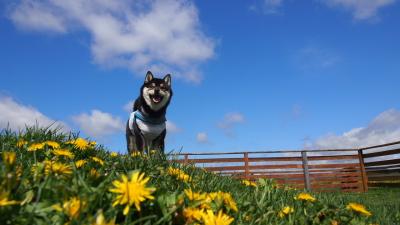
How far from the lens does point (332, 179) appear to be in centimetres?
1577

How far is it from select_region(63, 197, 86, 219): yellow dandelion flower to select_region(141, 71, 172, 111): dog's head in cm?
563

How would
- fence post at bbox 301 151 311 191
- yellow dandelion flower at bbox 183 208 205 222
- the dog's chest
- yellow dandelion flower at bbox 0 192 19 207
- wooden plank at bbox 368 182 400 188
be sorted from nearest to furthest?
yellow dandelion flower at bbox 0 192 19 207, yellow dandelion flower at bbox 183 208 205 222, the dog's chest, wooden plank at bbox 368 182 400 188, fence post at bbox 301 151 311 191

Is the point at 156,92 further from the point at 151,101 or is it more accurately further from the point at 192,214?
the point at 192,214

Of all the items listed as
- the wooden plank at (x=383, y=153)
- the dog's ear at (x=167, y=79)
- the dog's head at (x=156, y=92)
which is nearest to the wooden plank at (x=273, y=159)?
the wooden plank at (x=383, y=153)

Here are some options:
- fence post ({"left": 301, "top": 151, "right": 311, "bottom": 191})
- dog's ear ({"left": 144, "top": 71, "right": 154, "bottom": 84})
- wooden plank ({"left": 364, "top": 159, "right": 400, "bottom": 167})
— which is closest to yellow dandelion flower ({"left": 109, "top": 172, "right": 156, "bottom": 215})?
dog's ear ({"left": 144, "top": 71, "right": 154, "bottom": 84})

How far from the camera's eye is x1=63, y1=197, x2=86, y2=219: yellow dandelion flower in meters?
1.14

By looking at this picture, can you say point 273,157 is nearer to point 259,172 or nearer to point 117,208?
point 259,172

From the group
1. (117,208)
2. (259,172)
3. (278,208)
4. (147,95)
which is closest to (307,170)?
(259,172)

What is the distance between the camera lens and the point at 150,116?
6.60 meters

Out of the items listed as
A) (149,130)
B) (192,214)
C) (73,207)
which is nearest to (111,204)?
(73,207)

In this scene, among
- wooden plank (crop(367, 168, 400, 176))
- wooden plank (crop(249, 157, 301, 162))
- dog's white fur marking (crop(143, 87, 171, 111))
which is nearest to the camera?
dog's white fur marking (crop(143, 87, 171, 111))

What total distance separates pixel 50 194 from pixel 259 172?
14.3 m

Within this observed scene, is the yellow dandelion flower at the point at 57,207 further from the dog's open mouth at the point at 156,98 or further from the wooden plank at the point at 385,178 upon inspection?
the wooden plank at the point at 385,178

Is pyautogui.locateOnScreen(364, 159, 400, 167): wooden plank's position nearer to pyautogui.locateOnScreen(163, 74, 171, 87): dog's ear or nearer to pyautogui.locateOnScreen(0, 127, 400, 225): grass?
pyautogui.locateOnScreen(163, 74, 171, 87): dog's ear
